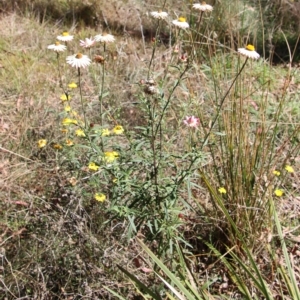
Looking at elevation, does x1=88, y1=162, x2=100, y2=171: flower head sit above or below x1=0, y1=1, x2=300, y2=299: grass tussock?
above

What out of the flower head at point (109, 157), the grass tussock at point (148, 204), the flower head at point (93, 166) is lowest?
the grass tussock at point (148, 204)

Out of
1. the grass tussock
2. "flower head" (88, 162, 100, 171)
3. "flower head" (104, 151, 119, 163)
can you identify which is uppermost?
"flower head" (104, 151, 119, 163)

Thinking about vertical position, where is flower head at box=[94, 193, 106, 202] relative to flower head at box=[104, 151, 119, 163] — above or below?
below

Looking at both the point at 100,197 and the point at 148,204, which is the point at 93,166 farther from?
the point at 148,204

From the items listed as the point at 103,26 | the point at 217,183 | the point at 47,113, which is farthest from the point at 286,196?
the point at 103,26

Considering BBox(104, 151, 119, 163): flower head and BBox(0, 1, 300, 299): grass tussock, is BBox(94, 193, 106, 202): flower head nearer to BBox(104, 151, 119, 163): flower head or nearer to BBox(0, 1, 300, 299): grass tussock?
BBox(0, 1, 300, 299): grass tussock

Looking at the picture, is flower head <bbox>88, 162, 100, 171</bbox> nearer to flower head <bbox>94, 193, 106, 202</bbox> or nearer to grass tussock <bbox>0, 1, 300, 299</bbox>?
grass tussock <bbox>0, 1, 300, 299</bbox>

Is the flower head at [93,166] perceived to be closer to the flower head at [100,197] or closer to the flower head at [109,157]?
the flower head at [109,157]

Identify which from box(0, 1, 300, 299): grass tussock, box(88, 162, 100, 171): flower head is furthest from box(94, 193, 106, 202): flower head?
box(88, 162, 100, 171): flower head

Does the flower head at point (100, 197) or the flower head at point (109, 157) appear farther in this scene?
the flower head at point (100, 197)

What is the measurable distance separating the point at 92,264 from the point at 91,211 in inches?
11.3

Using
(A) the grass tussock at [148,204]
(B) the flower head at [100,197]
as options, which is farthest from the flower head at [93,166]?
(B) the flower head at [100,197]

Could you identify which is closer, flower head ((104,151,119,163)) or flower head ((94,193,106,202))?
flower head ((104,151,119,163))

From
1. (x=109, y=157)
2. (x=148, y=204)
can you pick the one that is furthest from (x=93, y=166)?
(x=148, y=204)
